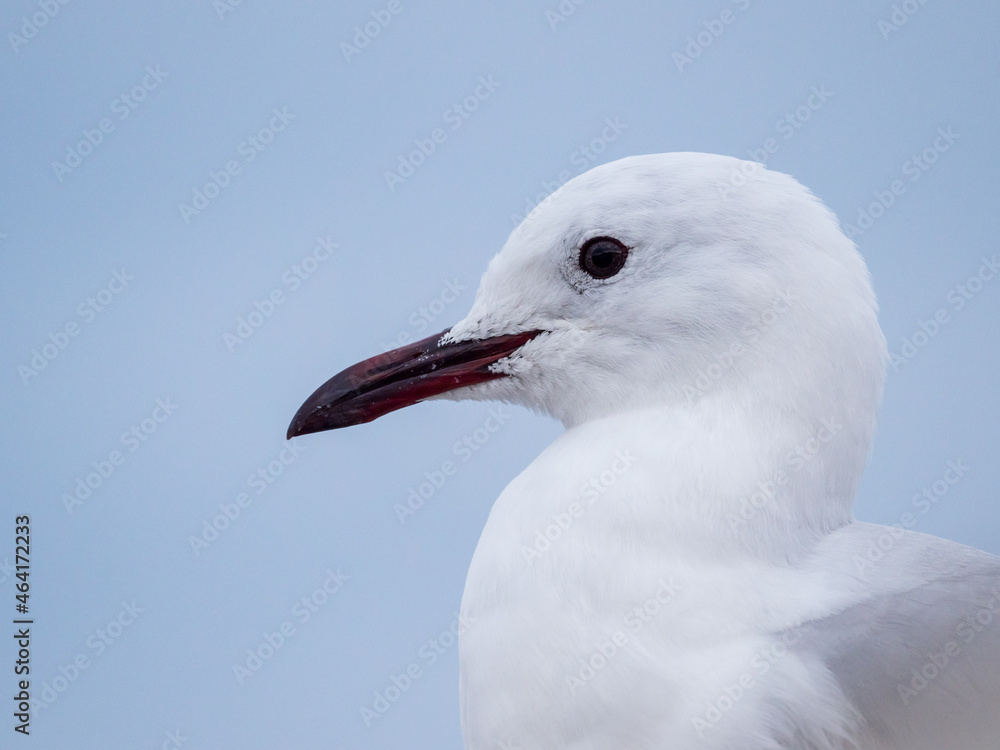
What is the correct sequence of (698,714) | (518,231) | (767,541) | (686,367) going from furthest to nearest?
(518,231) → (686,367) → (767,541) → (698,714)

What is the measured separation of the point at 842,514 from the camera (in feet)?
6.72

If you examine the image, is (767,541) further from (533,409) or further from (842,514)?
(533,409)

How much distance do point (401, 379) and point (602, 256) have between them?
21.8 inches

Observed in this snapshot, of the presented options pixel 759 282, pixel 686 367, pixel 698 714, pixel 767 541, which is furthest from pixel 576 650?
pixel 759 282

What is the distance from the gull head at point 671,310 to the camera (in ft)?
6.43

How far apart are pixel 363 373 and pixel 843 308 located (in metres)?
1.08
